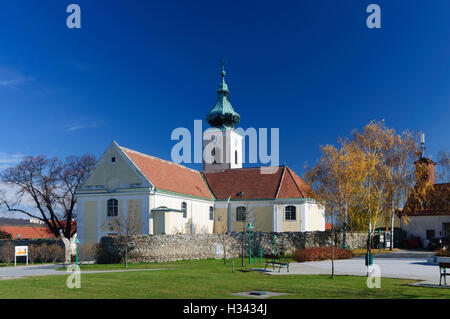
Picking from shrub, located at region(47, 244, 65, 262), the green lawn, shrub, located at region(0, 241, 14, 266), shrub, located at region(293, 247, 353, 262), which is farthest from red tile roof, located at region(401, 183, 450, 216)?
shrub, located at region(0, 241, 14, 266)

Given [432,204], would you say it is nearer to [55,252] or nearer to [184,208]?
[184,208]

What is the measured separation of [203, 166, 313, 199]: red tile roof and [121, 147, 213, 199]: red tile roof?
158 centimetres

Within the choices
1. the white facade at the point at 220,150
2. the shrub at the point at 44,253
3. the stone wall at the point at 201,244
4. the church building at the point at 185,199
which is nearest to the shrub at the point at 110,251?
the stone wall at the point at 201,244

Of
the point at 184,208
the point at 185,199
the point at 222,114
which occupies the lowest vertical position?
the point at 184,208

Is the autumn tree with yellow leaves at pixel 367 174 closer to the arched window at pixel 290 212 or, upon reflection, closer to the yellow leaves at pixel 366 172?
the yellow leaves at pixel 366 172

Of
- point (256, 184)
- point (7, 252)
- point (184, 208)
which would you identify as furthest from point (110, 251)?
point (256, 184)

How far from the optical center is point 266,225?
4825cm

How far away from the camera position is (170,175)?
46031 mm

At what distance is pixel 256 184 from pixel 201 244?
1619 cm

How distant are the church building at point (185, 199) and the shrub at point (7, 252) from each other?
20.7ft

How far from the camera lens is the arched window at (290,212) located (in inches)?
1866

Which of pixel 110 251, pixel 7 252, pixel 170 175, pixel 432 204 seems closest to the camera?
pixel 110 251

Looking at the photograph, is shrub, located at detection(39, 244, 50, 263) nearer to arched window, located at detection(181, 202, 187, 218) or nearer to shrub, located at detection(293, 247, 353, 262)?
arched window, located at detection(181, 202, 187, 218)
